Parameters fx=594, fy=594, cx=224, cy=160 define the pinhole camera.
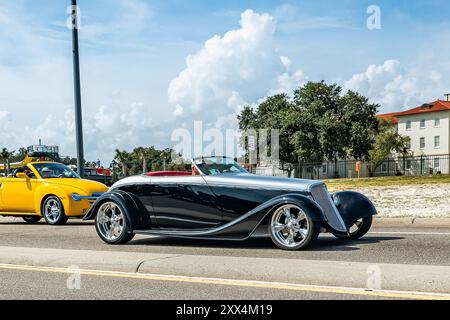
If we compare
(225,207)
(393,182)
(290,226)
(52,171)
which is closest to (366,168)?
(393,182)

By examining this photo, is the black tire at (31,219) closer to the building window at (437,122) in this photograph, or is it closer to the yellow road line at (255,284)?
the yellow road line at (255,284)

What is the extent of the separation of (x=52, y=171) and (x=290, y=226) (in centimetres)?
894

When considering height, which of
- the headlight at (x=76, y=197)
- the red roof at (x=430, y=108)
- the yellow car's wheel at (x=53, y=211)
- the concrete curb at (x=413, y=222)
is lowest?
the concrete curb at (x=413, y=222)

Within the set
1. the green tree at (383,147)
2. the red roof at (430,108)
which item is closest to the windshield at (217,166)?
the green tree at (383,147)

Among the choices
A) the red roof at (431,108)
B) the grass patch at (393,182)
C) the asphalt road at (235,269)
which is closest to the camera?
the asphalt road at (235,269)

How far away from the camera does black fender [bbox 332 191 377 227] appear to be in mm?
9664

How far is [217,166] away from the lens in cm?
969

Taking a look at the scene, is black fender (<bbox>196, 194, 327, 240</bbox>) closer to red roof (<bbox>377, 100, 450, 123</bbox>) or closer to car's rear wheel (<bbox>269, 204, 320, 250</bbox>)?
car's rear wheel (<bbox>269, 204, 320, 250</bbox>)

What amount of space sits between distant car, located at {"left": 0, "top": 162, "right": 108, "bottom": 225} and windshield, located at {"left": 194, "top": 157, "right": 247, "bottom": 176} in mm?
6024

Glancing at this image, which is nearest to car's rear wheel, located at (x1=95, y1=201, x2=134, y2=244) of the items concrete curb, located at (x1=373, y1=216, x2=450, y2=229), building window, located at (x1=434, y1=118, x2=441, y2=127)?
concrete curb, located at (x1=373, y1=216, x2=450, y2=229)

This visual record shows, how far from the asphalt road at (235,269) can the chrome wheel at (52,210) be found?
4408 millimetres

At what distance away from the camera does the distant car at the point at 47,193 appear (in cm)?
1482
